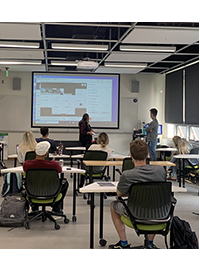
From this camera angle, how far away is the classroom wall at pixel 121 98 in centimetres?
1218

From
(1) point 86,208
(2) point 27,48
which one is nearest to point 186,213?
(1) point 86,208

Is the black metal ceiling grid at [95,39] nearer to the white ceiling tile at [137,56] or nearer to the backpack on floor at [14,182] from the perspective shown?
the white ceiling tile at [137,56]

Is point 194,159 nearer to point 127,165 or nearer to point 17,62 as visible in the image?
point 127,165

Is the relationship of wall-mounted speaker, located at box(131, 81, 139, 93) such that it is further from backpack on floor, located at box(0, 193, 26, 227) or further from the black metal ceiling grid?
backpack on floor, located at box(0, 193, 26, 227)

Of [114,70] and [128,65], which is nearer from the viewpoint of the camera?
[128,65]

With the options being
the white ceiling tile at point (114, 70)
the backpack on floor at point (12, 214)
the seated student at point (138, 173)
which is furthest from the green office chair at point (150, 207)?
the white ceiling tile at point (114, 70)

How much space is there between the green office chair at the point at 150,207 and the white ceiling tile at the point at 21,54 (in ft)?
19.5

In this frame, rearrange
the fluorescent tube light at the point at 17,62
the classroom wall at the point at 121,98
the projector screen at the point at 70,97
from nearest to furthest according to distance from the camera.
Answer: the fluorescent tube light at the point at 17,62
the projector screen at the point at 70,97
the classroom wall at the point at 121,98

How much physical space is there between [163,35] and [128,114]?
600 cm

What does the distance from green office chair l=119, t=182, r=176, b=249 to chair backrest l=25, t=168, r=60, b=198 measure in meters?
1.39

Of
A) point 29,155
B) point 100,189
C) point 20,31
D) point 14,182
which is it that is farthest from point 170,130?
point 100,189

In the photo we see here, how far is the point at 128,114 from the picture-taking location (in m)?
12.5

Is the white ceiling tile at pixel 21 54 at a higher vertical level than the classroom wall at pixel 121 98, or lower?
higher

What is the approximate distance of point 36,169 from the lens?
14.6ft
